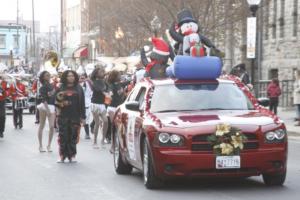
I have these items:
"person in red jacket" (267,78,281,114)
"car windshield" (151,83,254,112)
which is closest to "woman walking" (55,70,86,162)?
"car windshield" (151,83,254,112)

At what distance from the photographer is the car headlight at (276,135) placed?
36.0 feet

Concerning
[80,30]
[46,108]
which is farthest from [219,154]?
[80,30]

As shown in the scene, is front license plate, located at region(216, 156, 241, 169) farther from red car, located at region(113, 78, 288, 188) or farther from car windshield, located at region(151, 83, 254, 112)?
car windshield, located at region(151, 83, 254, 112)

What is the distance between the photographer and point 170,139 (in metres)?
10.9

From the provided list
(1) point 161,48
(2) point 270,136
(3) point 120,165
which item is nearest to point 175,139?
(2) point 270,136

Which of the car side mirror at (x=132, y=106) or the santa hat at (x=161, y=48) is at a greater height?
the santa hat at (x=161, y=48)

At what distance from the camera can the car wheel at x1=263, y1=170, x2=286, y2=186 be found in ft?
37.3

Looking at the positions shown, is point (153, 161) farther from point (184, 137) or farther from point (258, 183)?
point (258, 183)

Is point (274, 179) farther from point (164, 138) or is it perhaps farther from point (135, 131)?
point (135, 131)

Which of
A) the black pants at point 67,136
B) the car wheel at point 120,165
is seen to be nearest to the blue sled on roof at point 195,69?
the car wheel at point 120,165

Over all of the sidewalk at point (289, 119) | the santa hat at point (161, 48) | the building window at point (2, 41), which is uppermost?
the building window at point (2, 41)

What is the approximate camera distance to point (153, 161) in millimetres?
11000

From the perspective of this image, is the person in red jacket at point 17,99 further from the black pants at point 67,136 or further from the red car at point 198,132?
the red car at point 198,132

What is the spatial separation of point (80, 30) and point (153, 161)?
8012 cm
